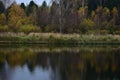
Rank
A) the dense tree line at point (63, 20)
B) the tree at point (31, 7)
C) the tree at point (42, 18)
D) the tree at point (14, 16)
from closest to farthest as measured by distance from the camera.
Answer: the tree at point (14, 16)
the dense tree line at point (63, 20)
the tree at point (42, 18)
the tree at point (31, 7)

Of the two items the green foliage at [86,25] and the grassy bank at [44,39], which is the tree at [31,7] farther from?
the grassy bank at [44,39]

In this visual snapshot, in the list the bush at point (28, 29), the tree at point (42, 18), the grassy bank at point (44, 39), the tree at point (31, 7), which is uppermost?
the tree at point (31, 7)

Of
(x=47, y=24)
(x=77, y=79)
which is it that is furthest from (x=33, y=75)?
(x=47, y=24)

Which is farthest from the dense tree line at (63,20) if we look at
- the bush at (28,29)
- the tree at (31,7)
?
the tree at (31,7)

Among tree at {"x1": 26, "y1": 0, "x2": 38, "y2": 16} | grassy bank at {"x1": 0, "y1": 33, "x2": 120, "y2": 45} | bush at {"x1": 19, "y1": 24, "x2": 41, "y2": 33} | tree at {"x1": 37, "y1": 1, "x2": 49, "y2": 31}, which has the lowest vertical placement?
grassy bank at {"x1": 0, "y1": 33, "x2": 120, "y2": 45}

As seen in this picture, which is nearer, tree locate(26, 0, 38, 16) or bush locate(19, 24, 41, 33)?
bush locate(19, 24, 41, 33)

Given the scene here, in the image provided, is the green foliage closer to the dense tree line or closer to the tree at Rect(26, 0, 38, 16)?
the dense tree line

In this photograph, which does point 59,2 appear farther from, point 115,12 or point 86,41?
point 86,41

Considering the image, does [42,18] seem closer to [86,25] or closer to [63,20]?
[63,20]

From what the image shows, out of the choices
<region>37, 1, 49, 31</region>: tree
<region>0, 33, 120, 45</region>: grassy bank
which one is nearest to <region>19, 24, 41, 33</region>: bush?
<region>37, 1, 49, 31</region>: tree

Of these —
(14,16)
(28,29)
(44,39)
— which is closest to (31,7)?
(14,16)

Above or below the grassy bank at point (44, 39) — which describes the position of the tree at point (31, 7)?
above

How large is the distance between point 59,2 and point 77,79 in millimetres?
41858

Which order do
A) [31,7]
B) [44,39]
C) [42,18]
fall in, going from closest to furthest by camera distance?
[44,39]
[42,18]
[31,7]
